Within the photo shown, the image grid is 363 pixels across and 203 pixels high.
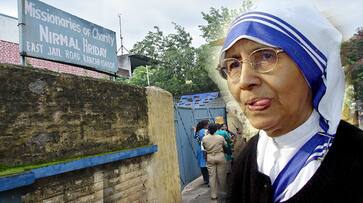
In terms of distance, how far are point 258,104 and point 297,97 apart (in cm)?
12

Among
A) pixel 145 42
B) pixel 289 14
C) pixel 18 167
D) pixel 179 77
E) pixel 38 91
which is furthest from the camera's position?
pixel 145 42

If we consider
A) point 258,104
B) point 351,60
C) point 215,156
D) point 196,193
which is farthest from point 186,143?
point 258,104

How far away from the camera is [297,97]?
1.19 m

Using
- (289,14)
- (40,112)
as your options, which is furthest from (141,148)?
(289,14)

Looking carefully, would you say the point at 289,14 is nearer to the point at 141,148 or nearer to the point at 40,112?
the point at 40,112

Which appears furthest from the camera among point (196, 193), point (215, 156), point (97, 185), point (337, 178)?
point (196, 193)

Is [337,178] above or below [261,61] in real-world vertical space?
below

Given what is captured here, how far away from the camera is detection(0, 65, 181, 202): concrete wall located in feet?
12.2

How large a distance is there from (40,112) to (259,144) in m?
3.10

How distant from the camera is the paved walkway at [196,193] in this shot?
28.5 ft

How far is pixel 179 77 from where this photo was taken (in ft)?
70.4

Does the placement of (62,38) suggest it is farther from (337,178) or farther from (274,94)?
(337,178)

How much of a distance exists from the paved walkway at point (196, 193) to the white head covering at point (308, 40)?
7433 millimetres

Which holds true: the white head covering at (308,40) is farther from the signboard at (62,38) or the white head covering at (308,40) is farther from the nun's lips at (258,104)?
the signboard at (62,38)
